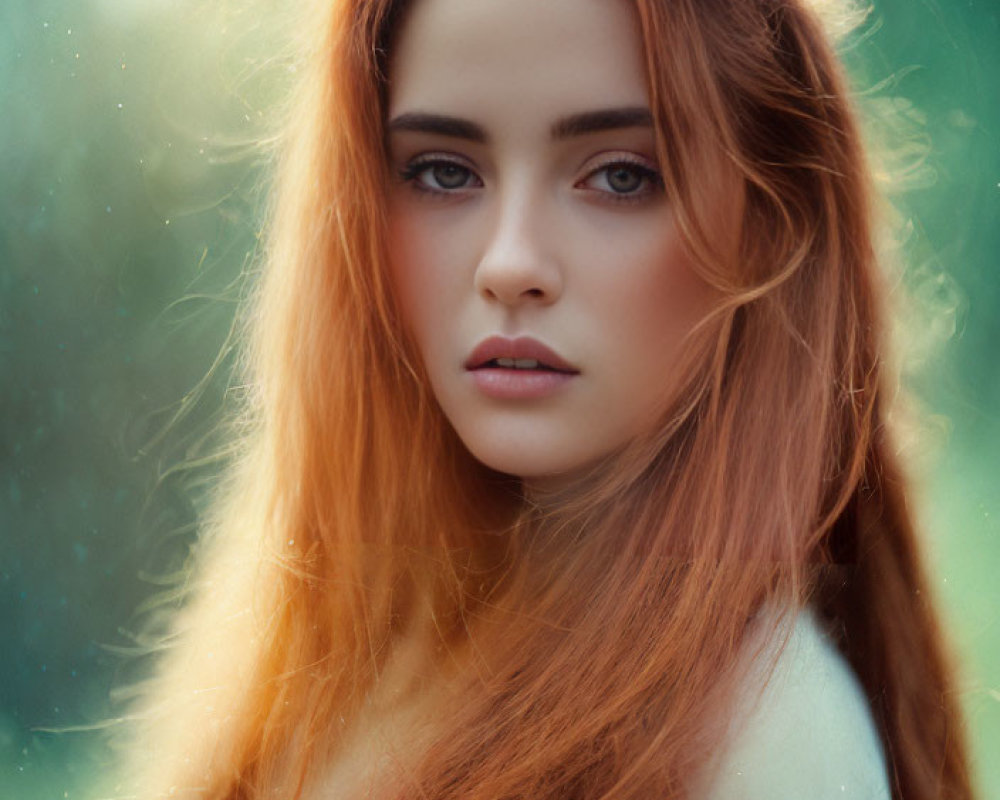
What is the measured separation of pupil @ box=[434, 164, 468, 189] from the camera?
72cm

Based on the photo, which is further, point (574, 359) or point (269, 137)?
point (269, 137)

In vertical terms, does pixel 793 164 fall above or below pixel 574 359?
above

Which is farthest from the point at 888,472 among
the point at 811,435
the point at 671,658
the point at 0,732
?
the point at 0,732

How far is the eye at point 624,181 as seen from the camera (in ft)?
2.19

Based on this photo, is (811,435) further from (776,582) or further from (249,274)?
(249,274)

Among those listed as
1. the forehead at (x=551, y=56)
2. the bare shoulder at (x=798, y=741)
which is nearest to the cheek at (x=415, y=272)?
the forehead at (x=551, y=56)

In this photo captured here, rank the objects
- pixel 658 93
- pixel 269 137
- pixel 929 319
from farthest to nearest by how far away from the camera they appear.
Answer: pixel 269 137 < pixel 929 319 < pixel 658 93

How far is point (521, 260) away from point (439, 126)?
0.37ft

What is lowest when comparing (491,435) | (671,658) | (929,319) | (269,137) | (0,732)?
(0,732)

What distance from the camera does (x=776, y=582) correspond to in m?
0.65

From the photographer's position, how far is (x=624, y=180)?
2.20 feet

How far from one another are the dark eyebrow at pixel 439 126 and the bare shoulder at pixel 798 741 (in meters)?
0.35

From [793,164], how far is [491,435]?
26cm

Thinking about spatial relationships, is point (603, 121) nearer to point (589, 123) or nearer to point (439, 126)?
point (589, 123)
